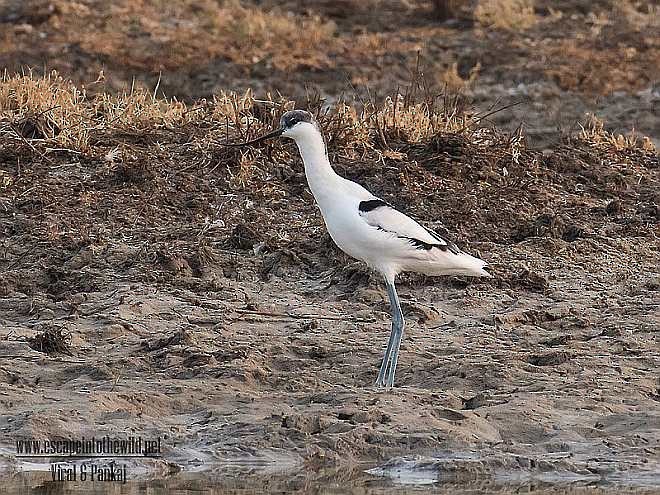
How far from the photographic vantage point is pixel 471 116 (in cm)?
1022

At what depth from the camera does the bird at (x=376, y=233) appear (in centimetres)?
704

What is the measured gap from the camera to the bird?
23.1 feet

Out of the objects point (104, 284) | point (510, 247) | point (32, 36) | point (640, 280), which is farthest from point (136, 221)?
point (32, 36)

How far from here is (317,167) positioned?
7.27 meters

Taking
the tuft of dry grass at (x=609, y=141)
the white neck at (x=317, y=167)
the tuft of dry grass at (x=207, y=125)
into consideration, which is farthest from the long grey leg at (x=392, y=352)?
the tuft of dry grass at (x=609, y=141)

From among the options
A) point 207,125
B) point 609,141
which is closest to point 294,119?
point 207,125

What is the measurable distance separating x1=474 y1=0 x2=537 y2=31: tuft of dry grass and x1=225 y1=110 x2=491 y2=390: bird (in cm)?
802

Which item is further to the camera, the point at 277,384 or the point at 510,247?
the point at 510,247

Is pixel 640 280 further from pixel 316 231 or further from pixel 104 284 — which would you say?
pixel 104 284

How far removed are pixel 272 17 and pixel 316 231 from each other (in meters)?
6.51

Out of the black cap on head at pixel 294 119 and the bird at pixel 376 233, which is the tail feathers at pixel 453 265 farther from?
the black cap on head at pixel 294 119

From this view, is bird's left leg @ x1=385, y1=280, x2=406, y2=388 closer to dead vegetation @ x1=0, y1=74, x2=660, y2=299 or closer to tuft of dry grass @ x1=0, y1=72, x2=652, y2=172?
dead vegetation @ x1=0, y1=74, x2=660, y2=299

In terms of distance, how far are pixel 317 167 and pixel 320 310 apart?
47.9 inches

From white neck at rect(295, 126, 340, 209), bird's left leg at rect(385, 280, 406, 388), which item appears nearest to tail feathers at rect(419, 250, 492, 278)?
bird's left leg at rect(385, 280, 406, 388)
